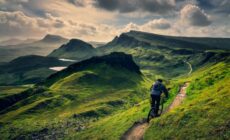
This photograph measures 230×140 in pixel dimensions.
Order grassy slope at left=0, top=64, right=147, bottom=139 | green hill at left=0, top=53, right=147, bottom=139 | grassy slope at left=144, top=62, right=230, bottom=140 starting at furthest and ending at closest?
grassy slope at left=0, top=64, right=147, bottom=139 < green hill at left=0, top=53, right=147, bottom=139 < grassy slope at left=144, top=62, right=230, bottom=140

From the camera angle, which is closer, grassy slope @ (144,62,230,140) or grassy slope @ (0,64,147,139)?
grassy slope @ (144,62,230,140)

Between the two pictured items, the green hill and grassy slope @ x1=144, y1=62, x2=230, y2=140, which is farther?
the green hill

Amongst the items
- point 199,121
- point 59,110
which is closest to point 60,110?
point 59,110

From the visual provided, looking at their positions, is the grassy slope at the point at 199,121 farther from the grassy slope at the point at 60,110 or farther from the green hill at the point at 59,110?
the grassy slope at the point at 60,110

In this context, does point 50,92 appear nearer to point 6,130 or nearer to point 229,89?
point 6,130

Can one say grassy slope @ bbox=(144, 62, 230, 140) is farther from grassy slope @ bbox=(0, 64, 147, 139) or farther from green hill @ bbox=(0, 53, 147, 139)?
grassy slope @ bbox=(0, 64, 147, 139)

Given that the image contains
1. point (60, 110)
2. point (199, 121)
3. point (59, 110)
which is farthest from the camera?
point (59, 110)

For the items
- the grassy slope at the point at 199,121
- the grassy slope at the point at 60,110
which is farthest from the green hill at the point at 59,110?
the grassy slope at the point at 199,121

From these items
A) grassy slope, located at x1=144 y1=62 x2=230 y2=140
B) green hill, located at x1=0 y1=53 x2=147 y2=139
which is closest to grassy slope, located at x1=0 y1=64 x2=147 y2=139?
green hill, located at x1=0 y1=53 x2=147 y2=139

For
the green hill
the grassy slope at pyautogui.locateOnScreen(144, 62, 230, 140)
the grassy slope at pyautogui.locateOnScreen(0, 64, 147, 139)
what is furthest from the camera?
the grassy slope at pyautogui.locateOnScreen(0, 64, 147, 139)

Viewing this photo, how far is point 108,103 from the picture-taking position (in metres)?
133

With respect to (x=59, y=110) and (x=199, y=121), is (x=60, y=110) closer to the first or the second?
(x=59, y=110)

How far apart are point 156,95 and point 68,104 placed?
129 metres

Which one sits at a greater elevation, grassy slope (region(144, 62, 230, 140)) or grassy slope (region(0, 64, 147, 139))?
grassy slope (region(144, 62, 230, 140))
